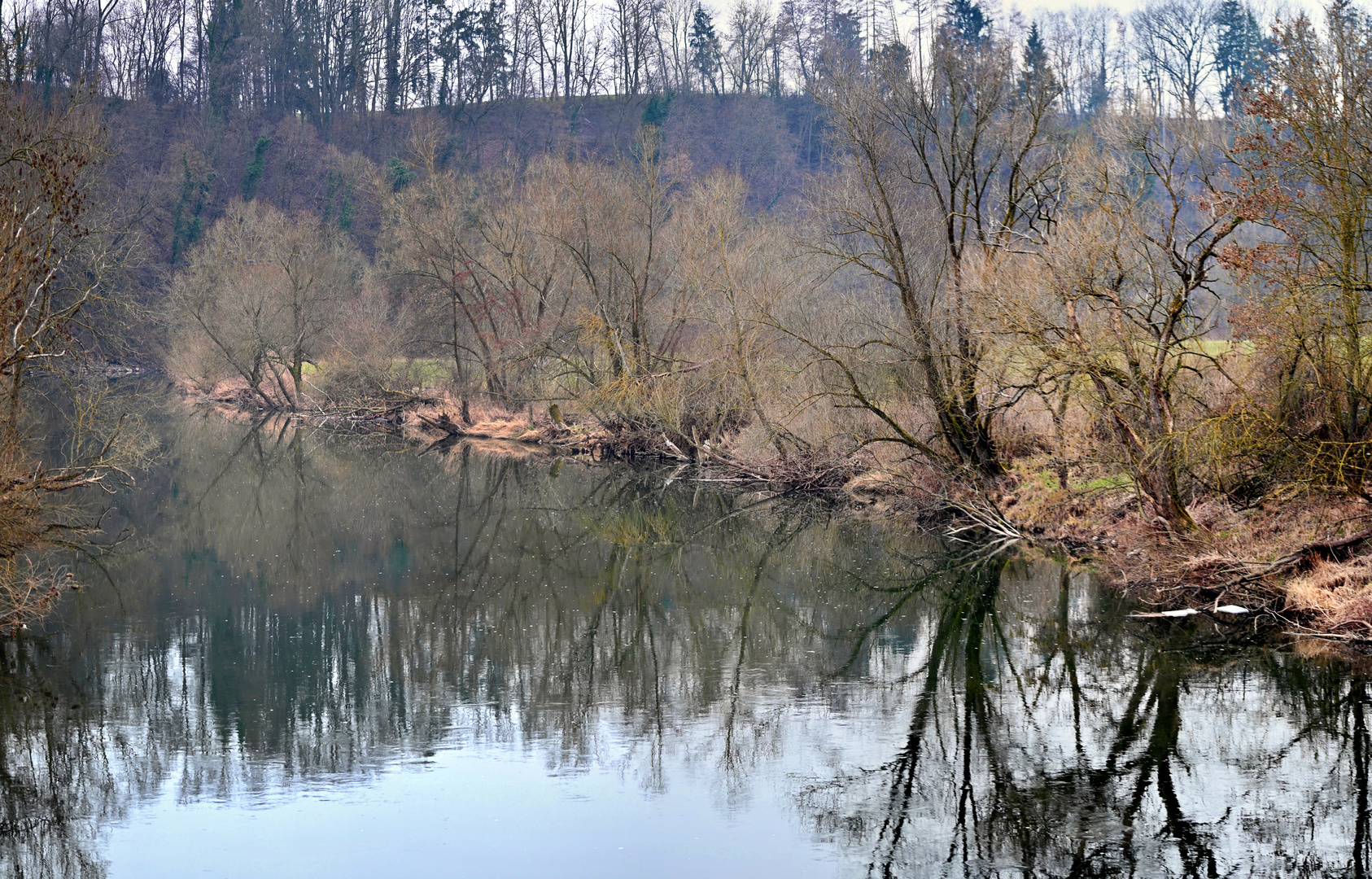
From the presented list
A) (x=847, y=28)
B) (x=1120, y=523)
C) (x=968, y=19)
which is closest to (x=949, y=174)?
(x=1120, y=523)

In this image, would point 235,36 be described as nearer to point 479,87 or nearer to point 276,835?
point 479,87

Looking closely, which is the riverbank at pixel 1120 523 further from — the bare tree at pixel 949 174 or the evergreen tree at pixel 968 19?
the evergreen tree at pixel 968 19

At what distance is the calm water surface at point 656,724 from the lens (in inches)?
361

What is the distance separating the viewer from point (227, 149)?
8156cm

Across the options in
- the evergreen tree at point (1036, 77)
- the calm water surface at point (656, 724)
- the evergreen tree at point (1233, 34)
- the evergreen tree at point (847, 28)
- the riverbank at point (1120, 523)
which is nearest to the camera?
the calm water surface at point (656, 724)

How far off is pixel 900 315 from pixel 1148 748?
574 inches

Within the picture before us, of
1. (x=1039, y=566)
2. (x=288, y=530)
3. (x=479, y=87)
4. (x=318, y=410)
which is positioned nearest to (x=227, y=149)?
(x=479, y=87)

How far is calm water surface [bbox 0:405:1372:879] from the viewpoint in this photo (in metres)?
9.16

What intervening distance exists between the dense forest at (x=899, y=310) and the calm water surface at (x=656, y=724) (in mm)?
2291

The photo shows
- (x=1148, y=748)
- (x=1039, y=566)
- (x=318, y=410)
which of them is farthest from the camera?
(x=318, y=410)

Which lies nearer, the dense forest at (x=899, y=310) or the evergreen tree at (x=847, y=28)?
the dense forest at (x=899, y=310)

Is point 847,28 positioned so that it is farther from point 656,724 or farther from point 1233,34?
point 656,724

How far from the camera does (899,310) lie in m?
25.6

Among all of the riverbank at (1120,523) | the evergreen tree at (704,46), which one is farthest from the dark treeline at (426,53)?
the riverbank at (1120,523)
